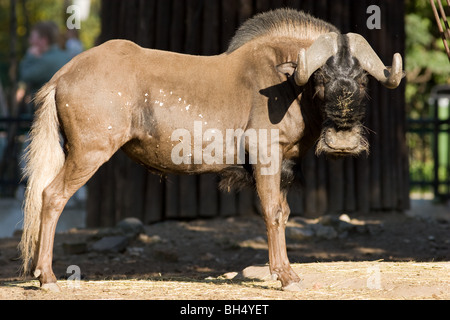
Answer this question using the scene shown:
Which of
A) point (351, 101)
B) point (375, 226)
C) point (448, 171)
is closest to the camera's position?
point (351, 101)

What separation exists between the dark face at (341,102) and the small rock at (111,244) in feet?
14.9

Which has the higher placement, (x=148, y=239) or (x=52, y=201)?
(x=52, y=201)

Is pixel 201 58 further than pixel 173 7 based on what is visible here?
No

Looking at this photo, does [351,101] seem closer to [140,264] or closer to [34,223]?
[34,223]

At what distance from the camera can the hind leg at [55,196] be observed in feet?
22.3

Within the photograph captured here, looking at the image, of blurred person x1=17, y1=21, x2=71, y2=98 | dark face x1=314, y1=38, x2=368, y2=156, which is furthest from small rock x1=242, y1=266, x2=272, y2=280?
blurred person x1=17, y1=21, x2=71, y2=98

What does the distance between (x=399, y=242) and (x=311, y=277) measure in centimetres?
416

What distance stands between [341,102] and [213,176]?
17.4 ft

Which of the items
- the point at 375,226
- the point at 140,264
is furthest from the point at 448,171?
the point at 140,264

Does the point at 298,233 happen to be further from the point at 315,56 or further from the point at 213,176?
the point at 315,56

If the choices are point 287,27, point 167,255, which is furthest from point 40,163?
point 167,255

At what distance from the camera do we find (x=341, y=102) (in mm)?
6742

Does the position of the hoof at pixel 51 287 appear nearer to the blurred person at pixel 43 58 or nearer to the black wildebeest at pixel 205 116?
the black wildebeest at pixel 205 116

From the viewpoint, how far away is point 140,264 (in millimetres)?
10078
